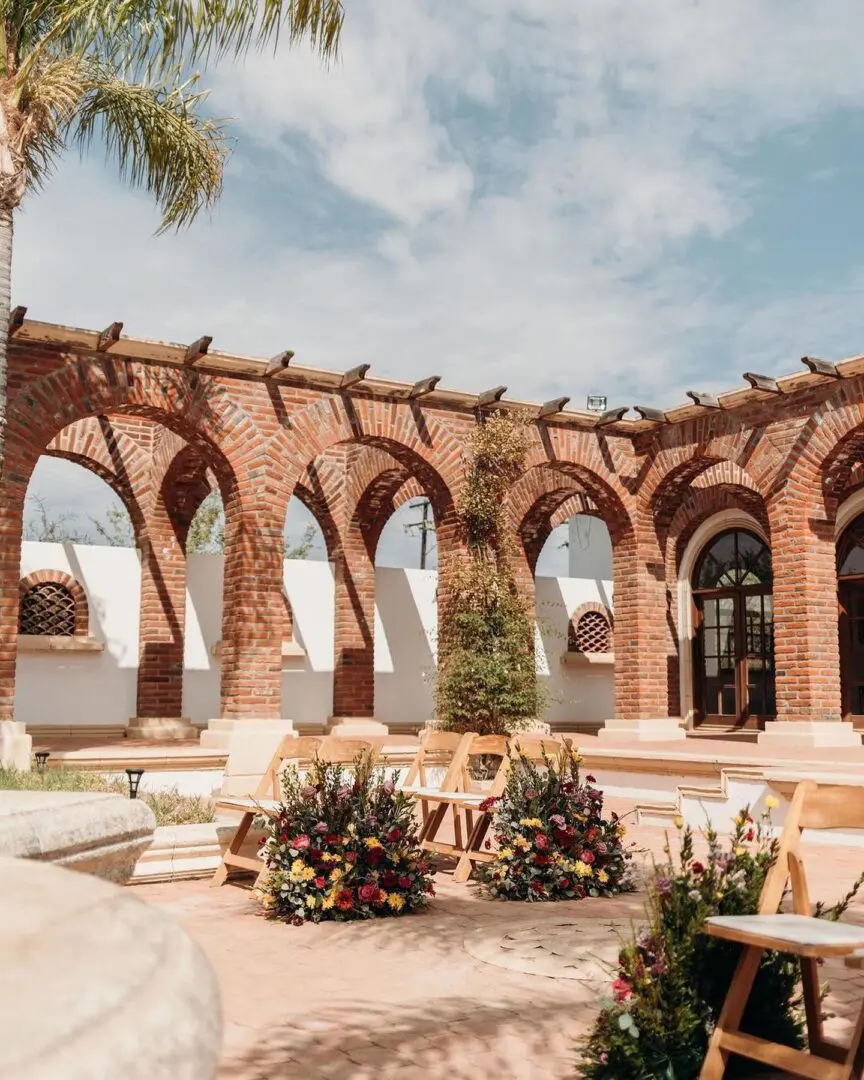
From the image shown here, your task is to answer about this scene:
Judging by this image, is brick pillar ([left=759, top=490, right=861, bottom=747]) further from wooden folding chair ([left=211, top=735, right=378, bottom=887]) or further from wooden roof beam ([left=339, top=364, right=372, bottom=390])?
wooden folding chair ([left=211, top=735, right=378, bottom=887])

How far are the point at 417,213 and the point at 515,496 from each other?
173 inches

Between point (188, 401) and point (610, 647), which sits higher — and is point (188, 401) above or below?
above

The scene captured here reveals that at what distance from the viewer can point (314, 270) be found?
12352mm

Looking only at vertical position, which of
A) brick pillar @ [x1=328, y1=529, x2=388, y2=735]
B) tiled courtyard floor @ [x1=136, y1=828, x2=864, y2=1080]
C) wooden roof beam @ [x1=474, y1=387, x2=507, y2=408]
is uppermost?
wooden roof beam @ [x1=474, y1=387, x2=507, y2=408]

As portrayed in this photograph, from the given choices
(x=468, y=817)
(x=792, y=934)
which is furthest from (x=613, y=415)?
(x=792, y=934)

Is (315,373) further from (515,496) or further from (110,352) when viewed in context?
(515,496)

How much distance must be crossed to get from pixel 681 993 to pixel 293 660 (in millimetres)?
13036

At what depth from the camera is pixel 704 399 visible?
1316 centimetres

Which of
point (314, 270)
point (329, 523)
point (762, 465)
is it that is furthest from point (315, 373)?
point (762, 465)

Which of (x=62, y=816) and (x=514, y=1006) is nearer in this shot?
(x=62, y=816)

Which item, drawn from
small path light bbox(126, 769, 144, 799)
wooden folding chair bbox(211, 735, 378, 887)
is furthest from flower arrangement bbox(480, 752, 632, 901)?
small path light bbox(126, 769, 144, 799)

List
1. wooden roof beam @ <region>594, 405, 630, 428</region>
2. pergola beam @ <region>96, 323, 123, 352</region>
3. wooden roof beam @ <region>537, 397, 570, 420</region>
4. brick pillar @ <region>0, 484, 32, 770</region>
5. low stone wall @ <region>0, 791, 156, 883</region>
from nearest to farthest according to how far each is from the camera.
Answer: low stone wall @ <region>0, 791, 156, 883</region>, brick pillar @ <region>0, 484, 32, 770</region>, pergola beam @ <region>96, 323, 123, 352</region>, wooden roof beam @ <region>537, 397, 570, 420</region>, wooden roof beam @ <region>594, 405, 630, 428</region>

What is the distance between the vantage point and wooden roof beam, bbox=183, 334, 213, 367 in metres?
11.3

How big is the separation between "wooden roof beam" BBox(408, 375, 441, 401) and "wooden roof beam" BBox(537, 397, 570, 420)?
1607 millimetres
